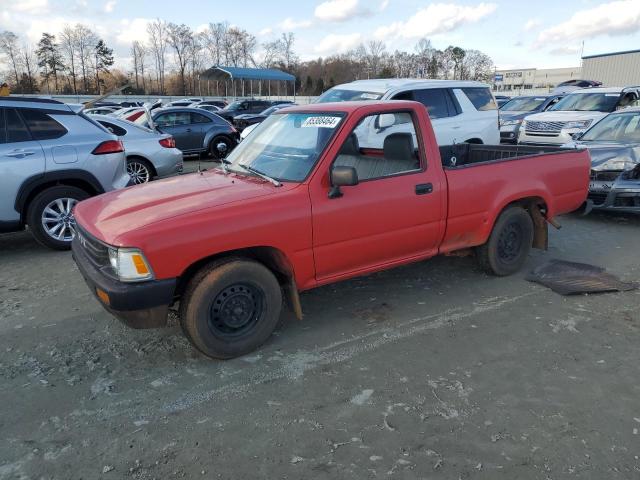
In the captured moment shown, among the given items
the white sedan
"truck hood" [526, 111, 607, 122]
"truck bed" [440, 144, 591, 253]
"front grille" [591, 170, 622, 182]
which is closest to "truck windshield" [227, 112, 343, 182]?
"truck bed" [440, 144, 591, 253]

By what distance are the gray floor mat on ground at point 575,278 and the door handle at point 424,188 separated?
5.64 feet

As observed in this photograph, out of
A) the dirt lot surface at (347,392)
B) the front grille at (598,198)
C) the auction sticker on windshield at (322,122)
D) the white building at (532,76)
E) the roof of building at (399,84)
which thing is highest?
the white building at (532,76)

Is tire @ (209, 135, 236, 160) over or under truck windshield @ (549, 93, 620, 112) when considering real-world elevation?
under

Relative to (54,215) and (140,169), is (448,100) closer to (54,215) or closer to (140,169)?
(140,169)

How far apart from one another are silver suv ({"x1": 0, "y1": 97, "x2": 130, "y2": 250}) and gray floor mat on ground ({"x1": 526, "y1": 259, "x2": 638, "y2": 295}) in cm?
533

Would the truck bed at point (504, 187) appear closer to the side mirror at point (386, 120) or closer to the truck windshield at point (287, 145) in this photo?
the side mirror at point (386, 120)

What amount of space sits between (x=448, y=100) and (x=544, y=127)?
4.51 metres

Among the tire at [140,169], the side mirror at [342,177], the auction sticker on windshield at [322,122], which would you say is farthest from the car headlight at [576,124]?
the side mirror at [342,177]

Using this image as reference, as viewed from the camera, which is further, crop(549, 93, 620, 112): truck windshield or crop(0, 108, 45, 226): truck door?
crop(549, 93, 620, 112): truck windshield

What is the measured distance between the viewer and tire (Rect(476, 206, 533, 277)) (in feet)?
16.4

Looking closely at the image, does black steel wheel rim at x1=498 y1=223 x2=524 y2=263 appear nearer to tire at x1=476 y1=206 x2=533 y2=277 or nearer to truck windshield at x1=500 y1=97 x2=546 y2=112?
tire at x1=476 y1=206 x2=533 y2=277

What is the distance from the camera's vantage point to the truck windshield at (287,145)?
3.90 m

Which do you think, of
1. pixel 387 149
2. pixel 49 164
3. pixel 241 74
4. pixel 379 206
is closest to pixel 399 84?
pixel 387 149

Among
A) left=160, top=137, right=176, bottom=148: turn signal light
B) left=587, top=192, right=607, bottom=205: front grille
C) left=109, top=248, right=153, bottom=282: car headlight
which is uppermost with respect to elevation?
left=160, top=137, right=176, bottom=148: turn signal light
